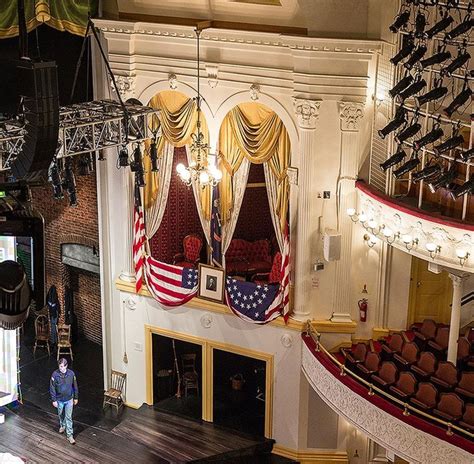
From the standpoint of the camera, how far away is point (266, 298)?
51.4ft

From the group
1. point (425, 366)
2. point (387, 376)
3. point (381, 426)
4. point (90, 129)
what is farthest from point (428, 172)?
point (90, 129)

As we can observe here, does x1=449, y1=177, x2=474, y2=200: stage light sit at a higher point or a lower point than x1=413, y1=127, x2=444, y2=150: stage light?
lower

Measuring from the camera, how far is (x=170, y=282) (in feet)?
54.2

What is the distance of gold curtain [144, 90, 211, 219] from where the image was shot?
635 inches

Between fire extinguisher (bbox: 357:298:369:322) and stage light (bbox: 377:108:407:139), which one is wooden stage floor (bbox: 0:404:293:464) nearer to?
fire extinguisher (bbox: 357:298:369:322)

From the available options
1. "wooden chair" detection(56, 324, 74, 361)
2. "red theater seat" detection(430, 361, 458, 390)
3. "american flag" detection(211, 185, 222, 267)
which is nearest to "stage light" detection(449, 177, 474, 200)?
"red theater seat" detection(430, 361, 458, 390)

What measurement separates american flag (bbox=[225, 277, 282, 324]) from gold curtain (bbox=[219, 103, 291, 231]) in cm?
112

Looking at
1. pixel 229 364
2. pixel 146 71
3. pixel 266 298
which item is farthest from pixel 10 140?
pixel 229 364

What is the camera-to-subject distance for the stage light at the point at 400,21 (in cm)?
1372

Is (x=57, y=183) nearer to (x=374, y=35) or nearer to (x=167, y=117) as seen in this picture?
(x=167, y=117)

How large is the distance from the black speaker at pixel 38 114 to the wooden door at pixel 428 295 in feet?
23.7

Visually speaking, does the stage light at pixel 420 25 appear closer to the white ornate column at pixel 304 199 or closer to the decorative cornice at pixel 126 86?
the white ornate column at pixel 304 199

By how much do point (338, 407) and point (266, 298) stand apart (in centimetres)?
230

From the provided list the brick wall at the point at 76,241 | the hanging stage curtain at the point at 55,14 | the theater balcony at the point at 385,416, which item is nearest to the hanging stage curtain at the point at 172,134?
the hanging stage curtain at the point at 55,14
